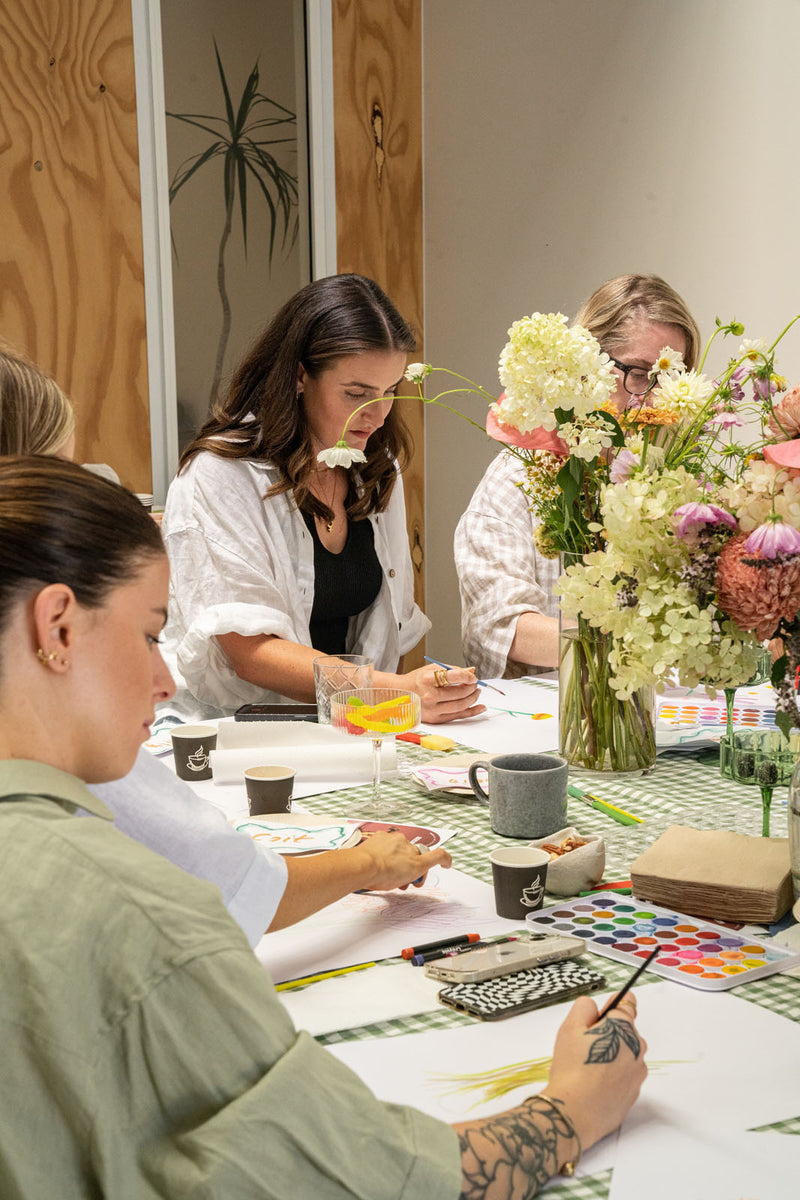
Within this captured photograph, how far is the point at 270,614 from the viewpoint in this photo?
242 centimetres

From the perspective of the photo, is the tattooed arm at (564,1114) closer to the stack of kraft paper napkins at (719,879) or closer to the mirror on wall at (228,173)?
the stack of kraft paper napkins at (719,879)

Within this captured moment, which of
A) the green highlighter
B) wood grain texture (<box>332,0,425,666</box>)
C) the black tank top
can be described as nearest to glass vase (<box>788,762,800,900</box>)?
the green highlighter

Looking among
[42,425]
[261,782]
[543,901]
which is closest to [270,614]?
[261,782]

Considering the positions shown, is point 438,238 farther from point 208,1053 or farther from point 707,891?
point 208,1053

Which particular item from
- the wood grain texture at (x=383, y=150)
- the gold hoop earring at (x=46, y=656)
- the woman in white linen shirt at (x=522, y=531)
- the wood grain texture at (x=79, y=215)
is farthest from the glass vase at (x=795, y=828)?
the wood grain texture at (x=383, y=150)

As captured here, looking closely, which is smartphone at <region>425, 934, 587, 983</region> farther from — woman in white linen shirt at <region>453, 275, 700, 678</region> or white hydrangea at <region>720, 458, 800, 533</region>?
woman in white linen shirt at <region>453, 275, 700, 678</region>

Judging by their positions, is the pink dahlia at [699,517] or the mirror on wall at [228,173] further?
the mirror on wall at [228,173]

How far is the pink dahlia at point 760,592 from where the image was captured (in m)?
1.14

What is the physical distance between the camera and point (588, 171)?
390cm

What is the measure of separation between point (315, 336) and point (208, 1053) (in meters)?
2.04

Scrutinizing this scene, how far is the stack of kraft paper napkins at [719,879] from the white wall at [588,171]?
2.34 meters

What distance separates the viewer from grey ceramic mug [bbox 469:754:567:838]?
5.03 feet

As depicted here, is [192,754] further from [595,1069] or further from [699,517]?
[595,1069]

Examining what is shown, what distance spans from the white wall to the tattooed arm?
2777 mm
